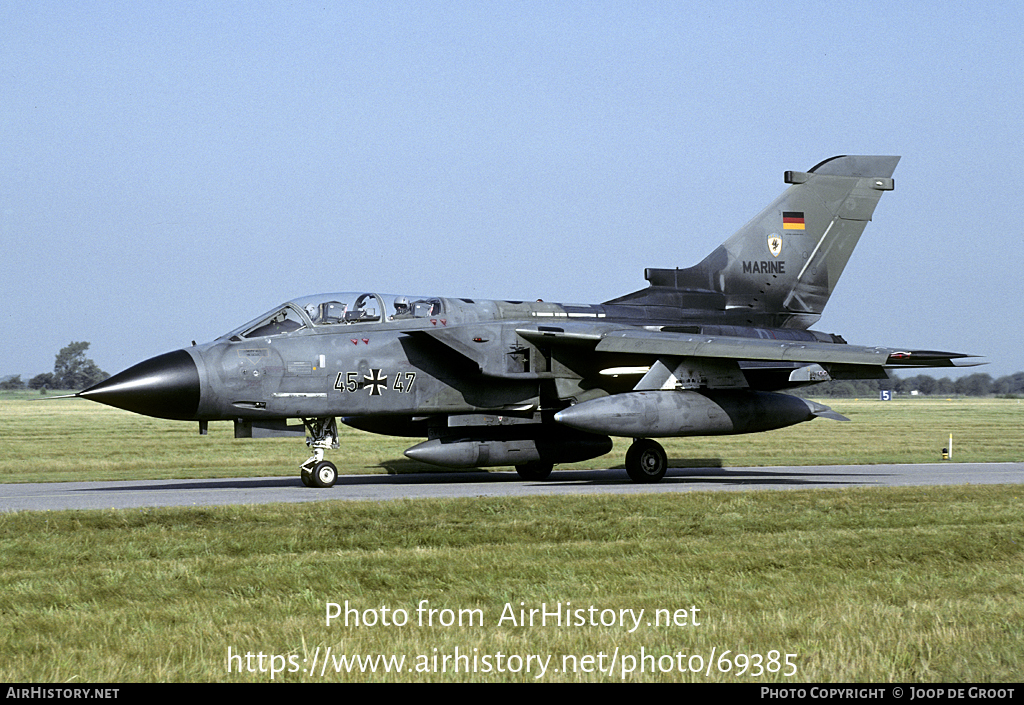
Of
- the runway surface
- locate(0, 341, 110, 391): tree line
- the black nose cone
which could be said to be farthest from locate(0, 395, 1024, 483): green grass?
locate(0, 341, 110, 391): tree line

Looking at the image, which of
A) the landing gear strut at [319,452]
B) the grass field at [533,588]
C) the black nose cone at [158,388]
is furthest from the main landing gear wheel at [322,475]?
the grass field at [533,588]

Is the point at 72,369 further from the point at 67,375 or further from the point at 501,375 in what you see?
the point at 501,375

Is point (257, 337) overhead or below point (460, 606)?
overhead

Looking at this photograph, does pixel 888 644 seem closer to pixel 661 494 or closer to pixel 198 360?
pixel 661 494

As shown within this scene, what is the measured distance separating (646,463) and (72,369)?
13040cm

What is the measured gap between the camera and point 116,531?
985cm

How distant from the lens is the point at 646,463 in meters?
17.3

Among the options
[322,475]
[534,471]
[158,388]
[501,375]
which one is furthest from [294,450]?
[158,388]

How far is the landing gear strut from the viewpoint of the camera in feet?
52.5

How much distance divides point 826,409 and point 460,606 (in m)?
11.8

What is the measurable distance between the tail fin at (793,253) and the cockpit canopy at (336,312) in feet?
15.5

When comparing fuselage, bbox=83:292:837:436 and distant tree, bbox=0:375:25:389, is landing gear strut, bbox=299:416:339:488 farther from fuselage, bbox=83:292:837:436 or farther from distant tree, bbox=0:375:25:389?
distant tree, bbox=0:375:25:389

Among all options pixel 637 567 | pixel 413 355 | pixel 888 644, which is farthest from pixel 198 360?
pixel 888 644

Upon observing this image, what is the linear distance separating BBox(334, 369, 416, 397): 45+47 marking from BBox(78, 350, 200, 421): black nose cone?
7.12 ft
